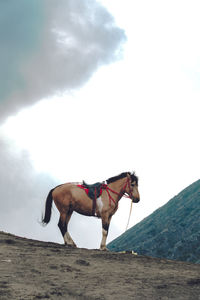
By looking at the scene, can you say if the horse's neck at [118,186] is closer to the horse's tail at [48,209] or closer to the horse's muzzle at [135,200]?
the horse's muzzle at [135,200]

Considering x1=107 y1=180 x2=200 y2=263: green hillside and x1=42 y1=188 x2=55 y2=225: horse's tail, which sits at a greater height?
x1=107 y1=180 x2=200 y2=263: green hillside

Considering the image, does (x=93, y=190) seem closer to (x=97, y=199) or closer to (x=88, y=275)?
(x=97, y=199)

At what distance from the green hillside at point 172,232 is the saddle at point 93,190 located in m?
35.0

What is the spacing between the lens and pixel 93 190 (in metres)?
15.6

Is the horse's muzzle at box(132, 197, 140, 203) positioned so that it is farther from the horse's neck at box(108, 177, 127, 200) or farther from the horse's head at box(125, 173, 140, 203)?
the horse's neck at box(108, 177, 127, 200)

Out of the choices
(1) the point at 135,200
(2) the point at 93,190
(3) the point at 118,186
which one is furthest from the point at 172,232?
(2) the point at 93,190

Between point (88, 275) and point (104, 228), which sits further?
point (104, 228)

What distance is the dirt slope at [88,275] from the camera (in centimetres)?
999

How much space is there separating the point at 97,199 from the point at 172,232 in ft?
145

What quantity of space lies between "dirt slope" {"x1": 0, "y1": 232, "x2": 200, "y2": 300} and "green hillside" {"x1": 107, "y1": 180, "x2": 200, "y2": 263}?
3636cm

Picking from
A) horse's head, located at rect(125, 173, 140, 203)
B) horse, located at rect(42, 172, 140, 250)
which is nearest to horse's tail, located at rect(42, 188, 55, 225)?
horse, located at rect(42, 172, 140, 250)

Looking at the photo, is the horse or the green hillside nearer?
the horse

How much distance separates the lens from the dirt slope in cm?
999

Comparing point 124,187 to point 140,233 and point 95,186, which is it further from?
point 140,233
